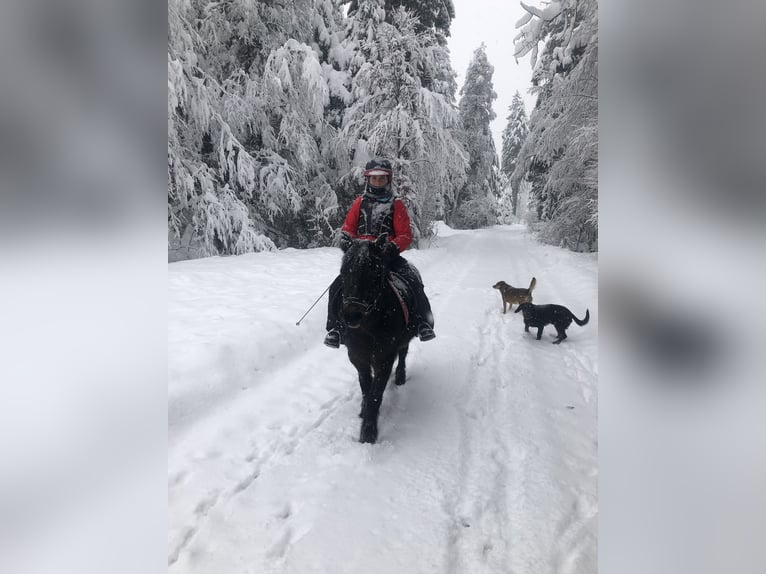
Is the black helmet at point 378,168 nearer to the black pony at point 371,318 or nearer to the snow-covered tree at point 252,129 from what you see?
the black pony at point 371,318

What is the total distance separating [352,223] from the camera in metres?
4.37

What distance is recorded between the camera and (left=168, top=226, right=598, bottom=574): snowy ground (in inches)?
90.6


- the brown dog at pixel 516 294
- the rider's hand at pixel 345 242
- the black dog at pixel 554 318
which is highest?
the rider's hand at pixel 345 242

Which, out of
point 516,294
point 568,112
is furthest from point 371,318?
point 568,112

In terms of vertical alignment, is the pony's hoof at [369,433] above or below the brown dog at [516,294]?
below

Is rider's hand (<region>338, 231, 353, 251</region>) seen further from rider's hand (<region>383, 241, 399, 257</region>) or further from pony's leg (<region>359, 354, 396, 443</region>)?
pony's leg (<region>359, 354, 396, 443</region>)

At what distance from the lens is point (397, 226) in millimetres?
4207

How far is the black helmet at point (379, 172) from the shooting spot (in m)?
4.09

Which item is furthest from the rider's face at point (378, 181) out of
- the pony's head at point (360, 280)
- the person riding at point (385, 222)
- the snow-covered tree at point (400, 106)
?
the snow-covered tree at point (400, 106)

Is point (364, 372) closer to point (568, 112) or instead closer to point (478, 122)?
point (568, 112)

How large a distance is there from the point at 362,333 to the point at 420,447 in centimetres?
105
